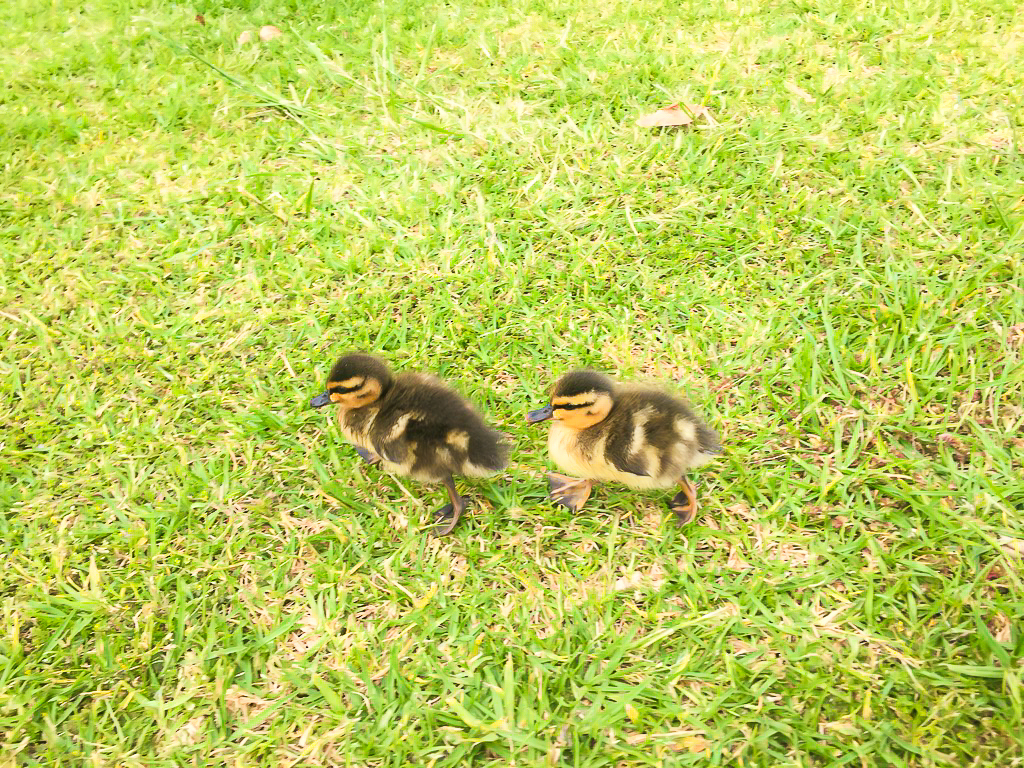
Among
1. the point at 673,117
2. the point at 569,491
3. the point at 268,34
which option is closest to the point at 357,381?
the point at 569,491

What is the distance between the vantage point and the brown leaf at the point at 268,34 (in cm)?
486

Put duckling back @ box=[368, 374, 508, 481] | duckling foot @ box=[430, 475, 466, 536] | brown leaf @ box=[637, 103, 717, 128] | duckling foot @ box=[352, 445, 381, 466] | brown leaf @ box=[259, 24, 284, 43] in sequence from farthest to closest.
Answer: brown leaf @ box=[259, 24, 284, 43] < brown leaf @ box=[637, 103, 717, 128] < duckling foot @ box=[352, 445, 381, 466] < duckling foot @ box=[430, 475, 466, 536] < duckling back @ box=[368, 374, 508, 481]

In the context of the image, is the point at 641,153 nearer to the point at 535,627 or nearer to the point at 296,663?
the point at 535,627

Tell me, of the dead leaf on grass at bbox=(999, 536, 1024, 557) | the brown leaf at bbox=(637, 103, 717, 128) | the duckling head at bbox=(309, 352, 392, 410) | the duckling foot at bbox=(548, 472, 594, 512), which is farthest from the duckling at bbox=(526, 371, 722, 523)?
the brown leaf at bbox=(637, 103, 717, 128)

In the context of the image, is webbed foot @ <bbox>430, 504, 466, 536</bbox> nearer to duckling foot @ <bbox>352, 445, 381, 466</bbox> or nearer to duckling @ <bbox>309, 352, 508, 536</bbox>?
duckling @ <bbox>309, 352, 508, 536</bbox>

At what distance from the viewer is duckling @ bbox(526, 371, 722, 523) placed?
2.61 m

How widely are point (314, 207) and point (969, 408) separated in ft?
10.6

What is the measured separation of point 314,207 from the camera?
4.00 m

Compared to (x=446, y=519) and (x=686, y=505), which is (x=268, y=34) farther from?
(x=686, y=505)

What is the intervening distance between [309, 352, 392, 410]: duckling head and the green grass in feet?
1.26

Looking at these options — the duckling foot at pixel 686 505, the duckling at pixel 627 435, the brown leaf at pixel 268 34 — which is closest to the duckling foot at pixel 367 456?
the duckling at pixel 627 435

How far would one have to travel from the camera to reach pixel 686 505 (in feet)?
9.15

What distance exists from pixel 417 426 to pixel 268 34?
349 centimetres

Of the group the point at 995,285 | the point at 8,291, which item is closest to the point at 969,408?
the point at 995,285
